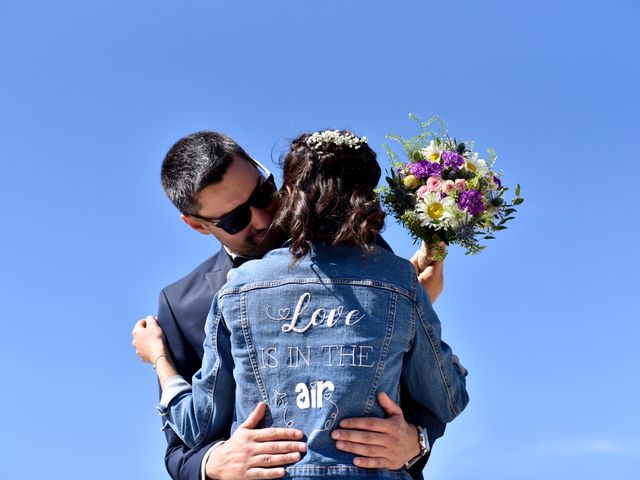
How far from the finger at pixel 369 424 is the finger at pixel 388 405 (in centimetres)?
6

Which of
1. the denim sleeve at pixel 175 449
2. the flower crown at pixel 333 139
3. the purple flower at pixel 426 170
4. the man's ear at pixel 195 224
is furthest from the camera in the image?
the man's ear at pixel 195 224

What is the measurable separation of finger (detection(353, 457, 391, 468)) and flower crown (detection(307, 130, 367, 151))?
63.4 inches

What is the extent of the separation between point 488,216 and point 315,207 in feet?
5.09

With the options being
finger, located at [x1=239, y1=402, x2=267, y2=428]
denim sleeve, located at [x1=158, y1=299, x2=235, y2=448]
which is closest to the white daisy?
denim sleeve, located at [x1=158, y1=299, x2=235, y2=448]

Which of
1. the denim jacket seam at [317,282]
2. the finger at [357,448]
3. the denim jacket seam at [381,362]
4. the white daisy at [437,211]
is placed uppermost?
the white daisy at [437,211]

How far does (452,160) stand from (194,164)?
170 cm

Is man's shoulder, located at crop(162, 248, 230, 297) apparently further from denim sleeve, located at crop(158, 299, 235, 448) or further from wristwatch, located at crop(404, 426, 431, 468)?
wristwatch, located at crop(404, 426, 431, 468)

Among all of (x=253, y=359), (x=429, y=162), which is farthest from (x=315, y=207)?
(x=429, y=162)

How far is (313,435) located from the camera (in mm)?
3750

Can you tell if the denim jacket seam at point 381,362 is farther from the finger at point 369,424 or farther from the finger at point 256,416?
the finger at point 256,416

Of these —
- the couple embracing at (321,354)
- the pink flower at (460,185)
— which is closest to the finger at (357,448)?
the couple embracing at (321,354)

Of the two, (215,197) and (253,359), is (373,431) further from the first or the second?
(215,197)

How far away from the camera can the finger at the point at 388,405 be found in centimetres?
389

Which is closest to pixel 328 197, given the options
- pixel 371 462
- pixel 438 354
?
pixel 438 354
